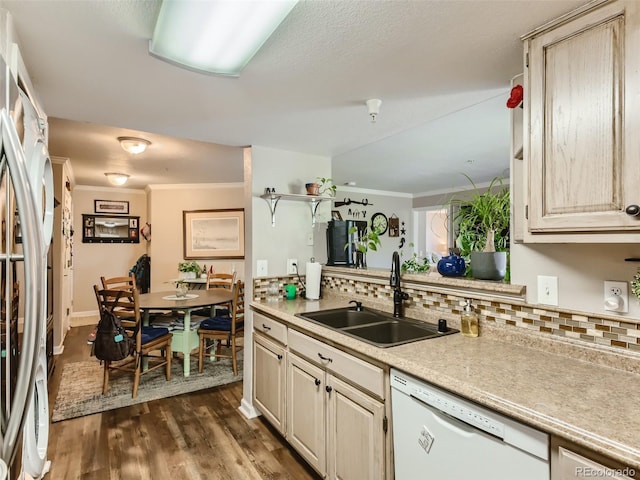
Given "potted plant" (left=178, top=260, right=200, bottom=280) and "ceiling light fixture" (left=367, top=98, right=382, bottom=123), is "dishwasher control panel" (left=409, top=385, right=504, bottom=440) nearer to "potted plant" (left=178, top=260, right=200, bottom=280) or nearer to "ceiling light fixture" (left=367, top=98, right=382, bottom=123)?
"ceiling light fixture" (left=367, top=98, right=382, bottom=123)

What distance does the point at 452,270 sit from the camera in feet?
6.36

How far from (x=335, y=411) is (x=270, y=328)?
33.5 inches

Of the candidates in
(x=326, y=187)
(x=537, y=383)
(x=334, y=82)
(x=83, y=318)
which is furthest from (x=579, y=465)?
(x=83, y=318)

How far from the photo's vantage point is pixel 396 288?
7.06ft

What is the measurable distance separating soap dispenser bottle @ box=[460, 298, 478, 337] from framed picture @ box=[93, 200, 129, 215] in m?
6.35

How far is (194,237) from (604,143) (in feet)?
19.1

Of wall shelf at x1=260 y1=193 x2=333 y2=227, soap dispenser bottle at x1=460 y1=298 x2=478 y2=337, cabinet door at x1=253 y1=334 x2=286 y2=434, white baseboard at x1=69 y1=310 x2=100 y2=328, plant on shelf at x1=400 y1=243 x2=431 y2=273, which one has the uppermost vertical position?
wall shelf at x1=260 y1=193 x2=333 y2=227

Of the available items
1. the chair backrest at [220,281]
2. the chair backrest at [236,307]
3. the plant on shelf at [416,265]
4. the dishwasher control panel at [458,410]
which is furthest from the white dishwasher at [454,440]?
the chair backrest at [220,281]

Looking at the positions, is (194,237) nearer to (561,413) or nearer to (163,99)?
(163,99)

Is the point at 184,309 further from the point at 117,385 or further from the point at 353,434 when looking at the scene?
the point at 353,434

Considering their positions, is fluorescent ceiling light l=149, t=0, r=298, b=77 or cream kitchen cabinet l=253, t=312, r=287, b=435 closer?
fluorescent ceiling light l=149, t=0, r=298, b=77

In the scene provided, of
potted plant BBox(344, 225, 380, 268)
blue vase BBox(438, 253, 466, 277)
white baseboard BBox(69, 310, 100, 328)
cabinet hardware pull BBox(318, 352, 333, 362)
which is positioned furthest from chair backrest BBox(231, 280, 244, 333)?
white baseboard BBox(69, 310, 100, 328)

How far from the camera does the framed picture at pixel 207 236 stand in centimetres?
608

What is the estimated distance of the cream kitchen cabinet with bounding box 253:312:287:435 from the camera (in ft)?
7.61
